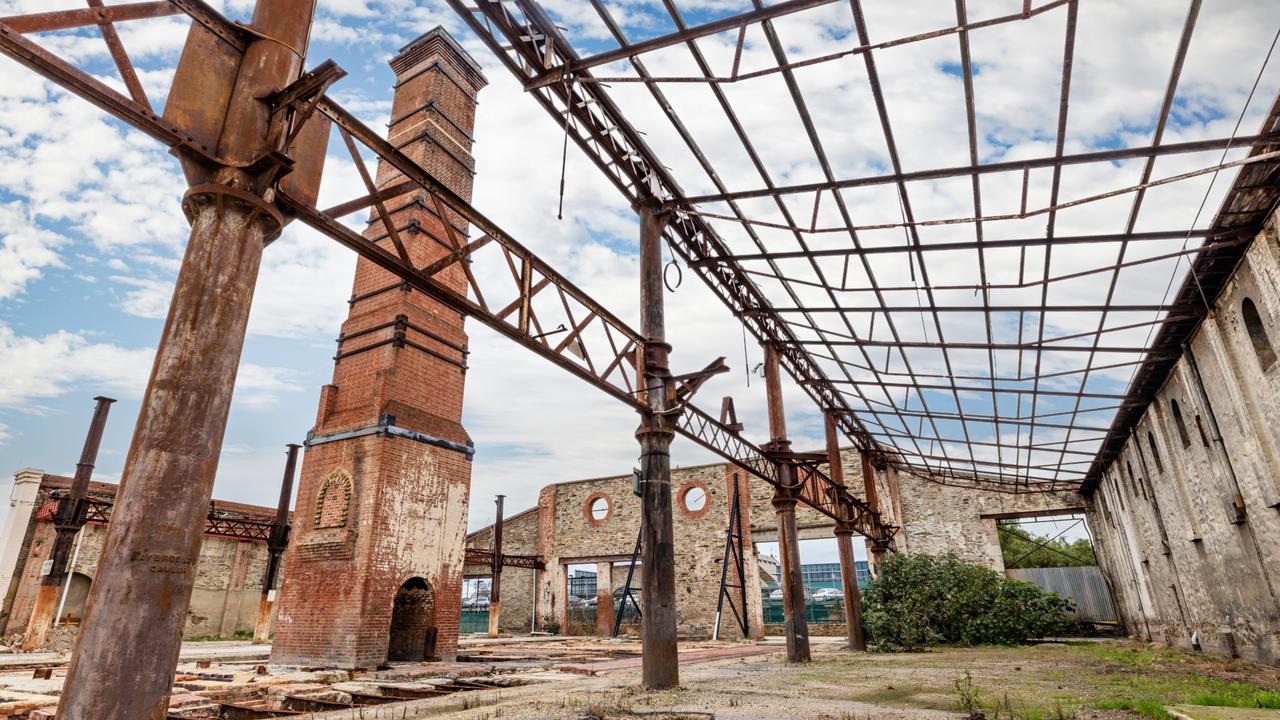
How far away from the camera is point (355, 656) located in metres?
10.9

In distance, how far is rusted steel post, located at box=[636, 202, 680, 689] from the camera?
809cm

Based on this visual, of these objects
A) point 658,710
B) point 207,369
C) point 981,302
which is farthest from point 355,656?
point 981,302

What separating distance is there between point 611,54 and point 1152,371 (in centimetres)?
1219

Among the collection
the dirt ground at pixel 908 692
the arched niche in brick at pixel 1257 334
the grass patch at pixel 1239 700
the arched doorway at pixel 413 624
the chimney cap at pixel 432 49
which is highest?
the chimney cap at pixel 432 49

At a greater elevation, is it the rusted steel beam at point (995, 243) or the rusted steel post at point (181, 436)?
the rusted steel beam at point (995, 243)

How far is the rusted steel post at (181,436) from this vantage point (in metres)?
3.17

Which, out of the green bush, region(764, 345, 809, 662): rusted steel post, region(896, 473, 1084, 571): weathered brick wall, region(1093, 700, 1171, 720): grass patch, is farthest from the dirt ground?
region(896, 473, 1084, 571): weathered brick wall

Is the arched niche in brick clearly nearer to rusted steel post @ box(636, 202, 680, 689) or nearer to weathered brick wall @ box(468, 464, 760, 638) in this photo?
rusted steel post @ box(636, 202, 680, 689)

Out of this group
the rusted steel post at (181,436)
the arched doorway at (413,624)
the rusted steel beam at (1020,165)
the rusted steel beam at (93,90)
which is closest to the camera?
the rusted steel post at (181,436)

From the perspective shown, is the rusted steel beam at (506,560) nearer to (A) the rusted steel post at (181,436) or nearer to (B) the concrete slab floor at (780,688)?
(B) the concrete slab floor at (780,688)

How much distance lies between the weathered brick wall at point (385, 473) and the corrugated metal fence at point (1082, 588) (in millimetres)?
21859

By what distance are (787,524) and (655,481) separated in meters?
5.78

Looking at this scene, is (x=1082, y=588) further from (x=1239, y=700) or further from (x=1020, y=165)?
(x=1020, y=165)

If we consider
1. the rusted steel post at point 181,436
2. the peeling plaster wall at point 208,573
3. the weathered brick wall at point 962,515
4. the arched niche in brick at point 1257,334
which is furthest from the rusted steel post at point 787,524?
the peeling plaster wall at point 208,573
